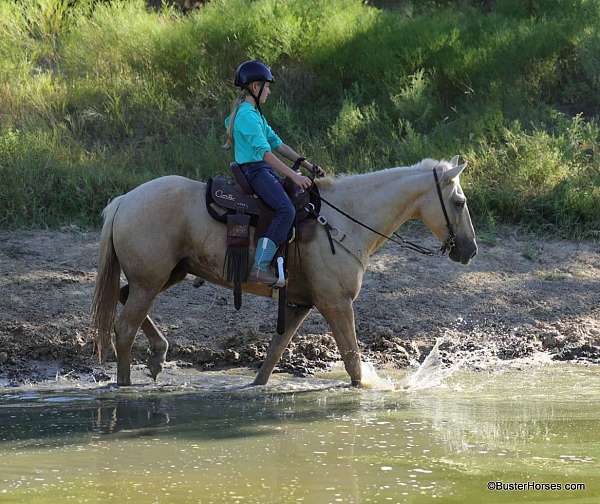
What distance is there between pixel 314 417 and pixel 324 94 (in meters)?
7.96

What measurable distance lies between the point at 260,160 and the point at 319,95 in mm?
7114

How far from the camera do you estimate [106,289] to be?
8.09m

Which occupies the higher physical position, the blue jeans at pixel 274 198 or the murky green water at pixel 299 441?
the blue jeans at pixel 274 198

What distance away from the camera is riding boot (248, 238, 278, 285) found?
25.2 feet

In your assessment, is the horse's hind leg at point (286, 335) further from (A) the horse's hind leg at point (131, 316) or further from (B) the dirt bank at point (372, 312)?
(A) the horse's hind leg at point (131, 316)

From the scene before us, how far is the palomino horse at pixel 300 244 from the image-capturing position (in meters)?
7.97

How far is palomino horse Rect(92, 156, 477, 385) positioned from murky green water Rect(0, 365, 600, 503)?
0.58m

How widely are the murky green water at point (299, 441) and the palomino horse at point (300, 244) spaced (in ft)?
1.89

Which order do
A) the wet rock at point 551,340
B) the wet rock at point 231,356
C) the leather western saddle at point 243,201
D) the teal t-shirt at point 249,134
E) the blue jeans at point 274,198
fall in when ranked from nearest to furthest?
the teal t-shirt at point 249,134, the blue jeans at point 274,198, the leather western saddle at point 243,201, the wet rock at point 231,356, the wet rock at point 551,340

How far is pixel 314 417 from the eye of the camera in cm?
736

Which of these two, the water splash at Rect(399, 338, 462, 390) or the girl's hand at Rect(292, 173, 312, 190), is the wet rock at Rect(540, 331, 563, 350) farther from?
the girl's hand at Rect(292, 173, 312, 190)

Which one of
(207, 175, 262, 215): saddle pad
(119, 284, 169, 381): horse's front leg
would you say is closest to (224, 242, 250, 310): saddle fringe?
(207, 175, 262, 215): saddle pad

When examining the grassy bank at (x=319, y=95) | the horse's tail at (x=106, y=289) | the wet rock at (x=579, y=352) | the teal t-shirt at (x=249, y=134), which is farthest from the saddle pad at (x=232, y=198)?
the grassy bank at (x=319, y=95)

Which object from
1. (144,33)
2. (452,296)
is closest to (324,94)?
(144,33)
